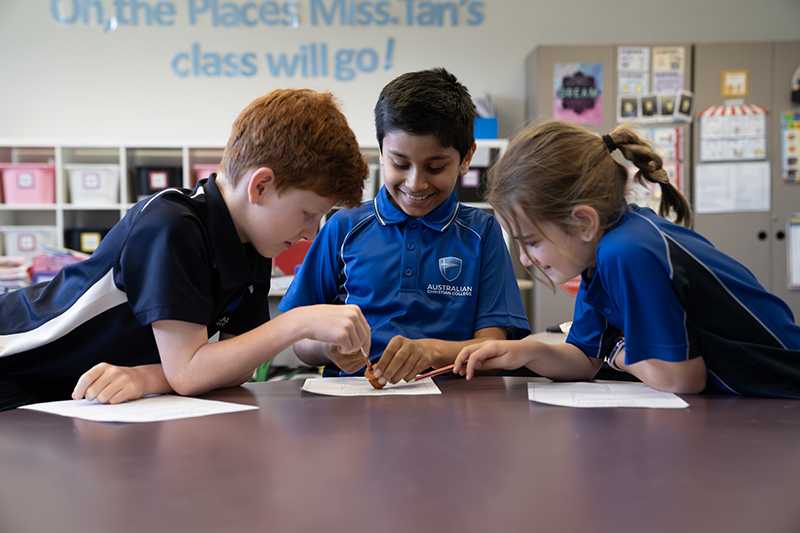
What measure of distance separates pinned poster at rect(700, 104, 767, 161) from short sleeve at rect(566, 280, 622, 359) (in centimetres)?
288

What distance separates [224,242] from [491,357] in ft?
1.51

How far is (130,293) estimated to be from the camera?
3.29ft

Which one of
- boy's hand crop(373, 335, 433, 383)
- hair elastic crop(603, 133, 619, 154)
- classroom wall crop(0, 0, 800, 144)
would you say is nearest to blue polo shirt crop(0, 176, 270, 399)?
boy's hand crop(373, 335, 433, 383)

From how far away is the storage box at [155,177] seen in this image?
366cm

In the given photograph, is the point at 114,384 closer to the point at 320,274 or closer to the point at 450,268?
the point at 320,274

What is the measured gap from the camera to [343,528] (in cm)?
49

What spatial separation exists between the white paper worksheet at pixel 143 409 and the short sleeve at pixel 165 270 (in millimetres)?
113

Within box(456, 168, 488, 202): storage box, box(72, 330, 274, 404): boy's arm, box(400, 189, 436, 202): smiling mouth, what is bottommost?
box(72, 330, 274, 404): boy's arm

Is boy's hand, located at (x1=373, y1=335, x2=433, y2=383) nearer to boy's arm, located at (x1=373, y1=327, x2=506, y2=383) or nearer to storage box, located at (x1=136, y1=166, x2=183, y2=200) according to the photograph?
boy's arm, located at (x1=373, y1=327, x2=506, y2=383)

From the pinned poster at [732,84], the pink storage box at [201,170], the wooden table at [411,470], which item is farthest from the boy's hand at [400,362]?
the pinned poster at [732,84]

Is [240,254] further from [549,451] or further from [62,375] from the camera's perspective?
[549,451]

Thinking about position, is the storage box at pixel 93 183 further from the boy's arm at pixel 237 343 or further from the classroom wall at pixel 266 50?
the boy's arm at pixel 237 343

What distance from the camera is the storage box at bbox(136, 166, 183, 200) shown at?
366 cm

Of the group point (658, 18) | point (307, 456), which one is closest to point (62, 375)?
point (307, 456)
